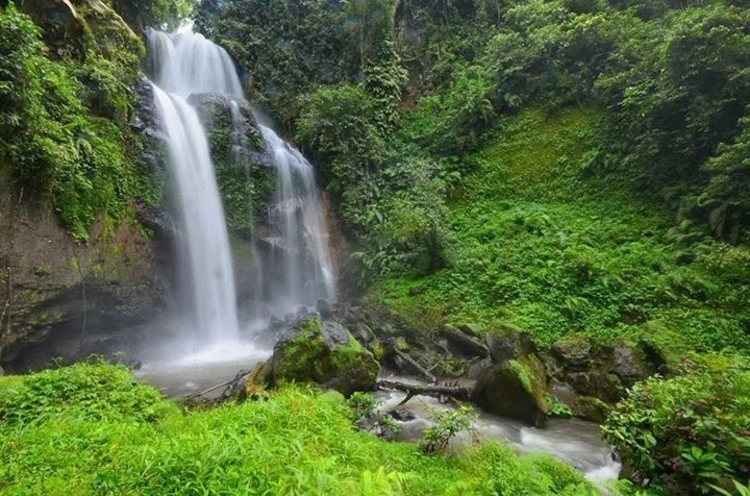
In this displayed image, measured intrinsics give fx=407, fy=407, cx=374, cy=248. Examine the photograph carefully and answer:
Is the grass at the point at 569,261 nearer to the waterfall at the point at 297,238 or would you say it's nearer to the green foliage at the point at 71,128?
the waterfall at the point at 297,238

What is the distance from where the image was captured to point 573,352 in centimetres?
846

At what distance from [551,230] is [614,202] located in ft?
7.94

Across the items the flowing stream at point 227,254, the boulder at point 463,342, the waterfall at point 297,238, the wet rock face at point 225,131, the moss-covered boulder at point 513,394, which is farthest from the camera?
the waterfall at point 297,238

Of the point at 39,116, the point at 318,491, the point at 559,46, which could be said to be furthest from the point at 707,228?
the point at 39,116

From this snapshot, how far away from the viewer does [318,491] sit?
8.34 ft

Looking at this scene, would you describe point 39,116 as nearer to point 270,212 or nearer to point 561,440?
point 270,212

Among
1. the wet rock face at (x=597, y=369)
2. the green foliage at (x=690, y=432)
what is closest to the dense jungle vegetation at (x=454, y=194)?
the green foliage at (x=690, y=432)

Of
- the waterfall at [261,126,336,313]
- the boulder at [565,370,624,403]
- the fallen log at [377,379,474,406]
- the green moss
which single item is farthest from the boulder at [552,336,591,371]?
the waterfall at [261,126,336,313]

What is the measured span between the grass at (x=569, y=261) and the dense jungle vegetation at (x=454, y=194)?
0.07 m

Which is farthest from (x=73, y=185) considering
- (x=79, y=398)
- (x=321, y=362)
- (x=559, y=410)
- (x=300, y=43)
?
(x=300, y=43)

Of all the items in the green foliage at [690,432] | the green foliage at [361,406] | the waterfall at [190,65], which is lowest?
the green foliage at [361,406]

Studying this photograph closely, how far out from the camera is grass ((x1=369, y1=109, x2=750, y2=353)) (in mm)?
8672

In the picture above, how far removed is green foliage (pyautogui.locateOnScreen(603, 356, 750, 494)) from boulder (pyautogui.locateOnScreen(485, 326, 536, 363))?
178 inches

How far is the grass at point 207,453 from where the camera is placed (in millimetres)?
2643
